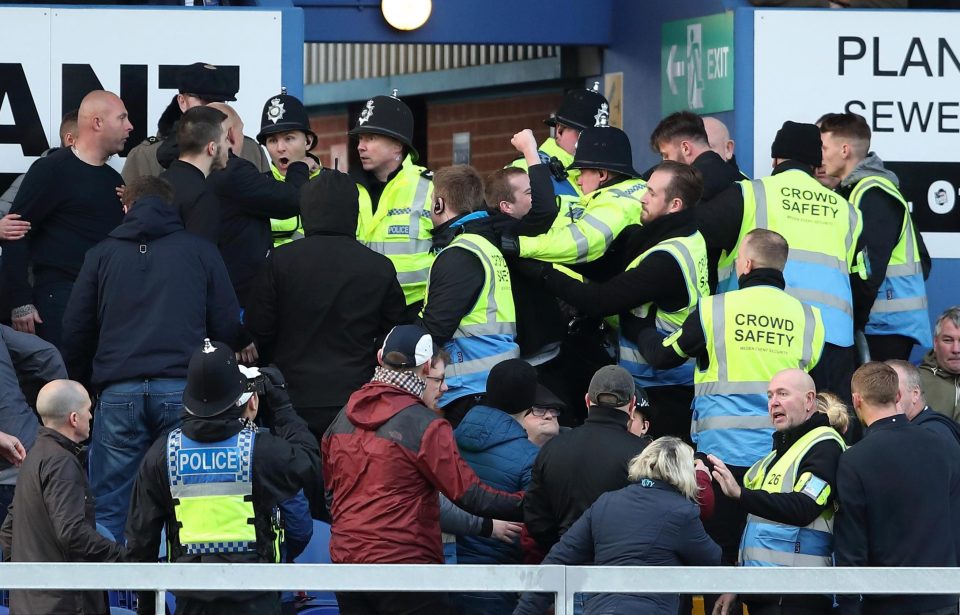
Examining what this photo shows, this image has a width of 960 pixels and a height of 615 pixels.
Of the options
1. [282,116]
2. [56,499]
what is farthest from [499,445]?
[282,116]

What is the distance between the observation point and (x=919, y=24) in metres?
10.1

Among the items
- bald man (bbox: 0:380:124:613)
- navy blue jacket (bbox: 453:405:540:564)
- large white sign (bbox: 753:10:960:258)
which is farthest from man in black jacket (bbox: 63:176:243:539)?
large white sign (bbox: 753:10:960:258)

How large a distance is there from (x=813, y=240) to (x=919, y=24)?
2.41 metres

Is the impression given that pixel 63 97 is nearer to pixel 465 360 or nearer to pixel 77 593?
pixel 465 360

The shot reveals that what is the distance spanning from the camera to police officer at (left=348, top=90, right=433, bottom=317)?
848 cm

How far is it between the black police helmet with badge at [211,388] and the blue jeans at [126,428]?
1.21 m

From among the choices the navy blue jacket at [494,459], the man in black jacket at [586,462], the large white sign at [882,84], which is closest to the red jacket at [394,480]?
the man in black jacket at [586,462]

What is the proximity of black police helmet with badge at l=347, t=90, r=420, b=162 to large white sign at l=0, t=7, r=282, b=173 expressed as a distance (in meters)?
1.17

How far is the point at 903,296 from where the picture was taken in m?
9.03

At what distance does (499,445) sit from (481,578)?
5.44ft

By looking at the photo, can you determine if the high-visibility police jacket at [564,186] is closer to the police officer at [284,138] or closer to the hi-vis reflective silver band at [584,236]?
the hi-vis reflective silver band at [584,236]

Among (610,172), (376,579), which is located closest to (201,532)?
(376,579)

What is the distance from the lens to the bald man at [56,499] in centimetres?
664

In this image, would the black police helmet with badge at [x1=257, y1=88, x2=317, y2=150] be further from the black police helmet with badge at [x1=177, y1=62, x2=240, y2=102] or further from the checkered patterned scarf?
the checkered patterned scarf
